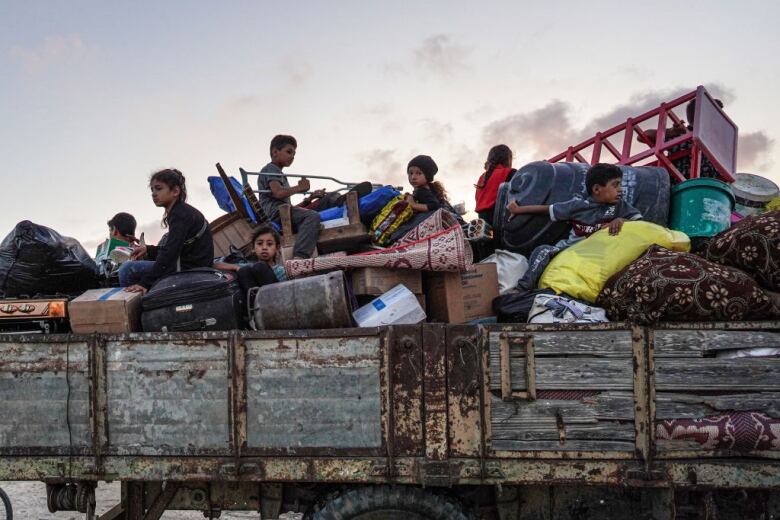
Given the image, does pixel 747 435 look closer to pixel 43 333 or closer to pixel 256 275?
pixel 256 275

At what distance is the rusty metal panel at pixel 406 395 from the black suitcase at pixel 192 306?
972 mm

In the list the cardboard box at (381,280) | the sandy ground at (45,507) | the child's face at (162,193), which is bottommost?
the sandy ground at (45,507)

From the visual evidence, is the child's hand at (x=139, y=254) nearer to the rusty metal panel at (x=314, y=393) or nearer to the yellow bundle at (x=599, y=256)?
the rusty metal panel at (x=314, y=393)

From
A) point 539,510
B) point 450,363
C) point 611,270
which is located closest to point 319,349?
point 450,363

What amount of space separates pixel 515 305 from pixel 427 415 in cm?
102

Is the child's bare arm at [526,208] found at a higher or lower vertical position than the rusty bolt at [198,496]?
higher

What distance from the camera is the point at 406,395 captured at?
9.80ft

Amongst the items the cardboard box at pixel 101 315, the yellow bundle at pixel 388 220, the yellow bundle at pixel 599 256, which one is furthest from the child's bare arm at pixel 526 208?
the cardboard box at pixel 101 315

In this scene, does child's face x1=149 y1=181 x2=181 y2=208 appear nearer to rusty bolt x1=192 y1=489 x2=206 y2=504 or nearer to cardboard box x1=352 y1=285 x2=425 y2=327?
cardboard box x1=352 y1=285 x2=425 y2=327

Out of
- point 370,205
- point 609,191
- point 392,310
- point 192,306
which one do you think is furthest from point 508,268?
point 192,306

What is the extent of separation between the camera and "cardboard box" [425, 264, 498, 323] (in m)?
3.61

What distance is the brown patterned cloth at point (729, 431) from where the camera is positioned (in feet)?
9.41

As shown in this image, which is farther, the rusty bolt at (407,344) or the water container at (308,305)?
the water container at (308,305)

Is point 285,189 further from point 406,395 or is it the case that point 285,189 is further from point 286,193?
point 406,395
